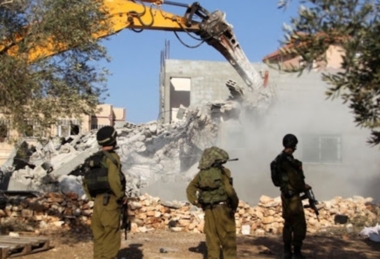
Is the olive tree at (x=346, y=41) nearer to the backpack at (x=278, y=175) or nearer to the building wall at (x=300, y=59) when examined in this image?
the building wall at (x=300, y=59)

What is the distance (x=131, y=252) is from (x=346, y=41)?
6.29 metres

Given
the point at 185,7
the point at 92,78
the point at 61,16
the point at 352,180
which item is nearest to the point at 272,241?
the point at 92,78

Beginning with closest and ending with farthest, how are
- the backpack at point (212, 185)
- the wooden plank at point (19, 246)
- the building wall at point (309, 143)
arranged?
the backpack at point (212, 185)
the wooden plank at point (19, 246)
the building wall at point (309, 143)

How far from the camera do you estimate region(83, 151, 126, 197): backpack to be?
6.63 metres

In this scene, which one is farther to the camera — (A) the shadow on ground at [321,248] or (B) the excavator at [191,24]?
(B) the excavator at [191,24]

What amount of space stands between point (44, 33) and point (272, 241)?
5451 millimetres

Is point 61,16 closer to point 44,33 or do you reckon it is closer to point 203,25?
point 44,33

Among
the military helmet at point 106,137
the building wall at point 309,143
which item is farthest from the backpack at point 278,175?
the building wall at point 309,143

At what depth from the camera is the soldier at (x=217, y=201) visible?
7.30 m

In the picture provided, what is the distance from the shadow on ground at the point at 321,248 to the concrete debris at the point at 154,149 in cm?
632

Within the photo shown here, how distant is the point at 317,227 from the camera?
1328 cm

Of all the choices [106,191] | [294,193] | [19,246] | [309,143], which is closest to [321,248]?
[294,193]

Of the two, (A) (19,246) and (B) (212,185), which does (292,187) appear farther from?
(A) (19,246)

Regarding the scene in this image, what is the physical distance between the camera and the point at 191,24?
16.3 metres
